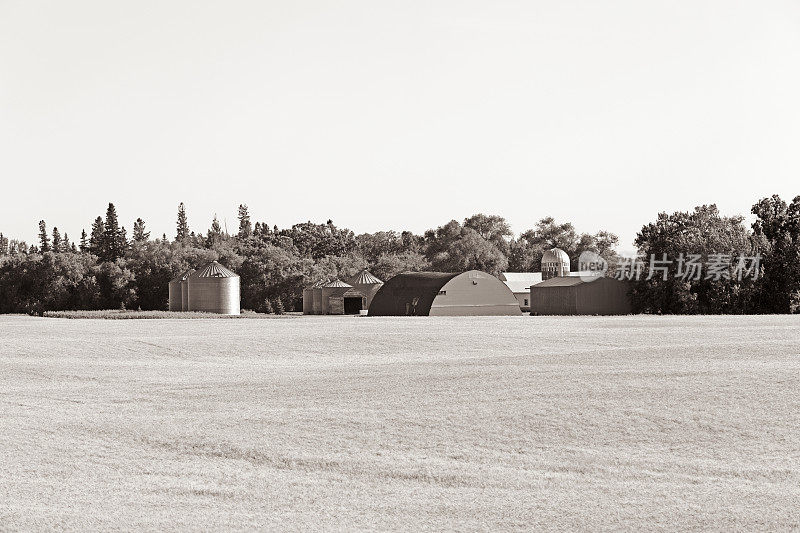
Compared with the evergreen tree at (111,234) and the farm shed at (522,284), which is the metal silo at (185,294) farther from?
the evergreen tree at (111,234)

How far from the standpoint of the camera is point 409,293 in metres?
84.5

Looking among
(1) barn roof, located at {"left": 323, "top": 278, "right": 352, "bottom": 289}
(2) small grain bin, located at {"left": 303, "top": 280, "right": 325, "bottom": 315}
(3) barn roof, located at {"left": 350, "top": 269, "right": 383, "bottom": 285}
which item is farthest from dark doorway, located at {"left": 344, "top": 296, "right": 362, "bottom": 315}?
(2) small grain bin, located at {"left": 303, "top": 280, "right": 325, "bottom": 315}

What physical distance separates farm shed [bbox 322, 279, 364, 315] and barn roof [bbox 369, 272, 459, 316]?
14.5m

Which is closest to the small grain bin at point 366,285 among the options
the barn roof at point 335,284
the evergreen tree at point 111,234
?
the barn roof at point 335,284

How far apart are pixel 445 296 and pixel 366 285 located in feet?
70.2

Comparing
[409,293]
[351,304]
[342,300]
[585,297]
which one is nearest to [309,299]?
[342,300]

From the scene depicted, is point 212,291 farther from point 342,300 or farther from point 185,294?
point 342,300

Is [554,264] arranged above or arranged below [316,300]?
above

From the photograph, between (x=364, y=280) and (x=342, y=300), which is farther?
(x=364, y=280)

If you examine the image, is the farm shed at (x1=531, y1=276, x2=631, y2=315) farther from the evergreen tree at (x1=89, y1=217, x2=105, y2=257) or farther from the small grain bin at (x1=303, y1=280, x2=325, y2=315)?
the evergreen tree at (x1=89, y1=217, x2=105, y2=257)

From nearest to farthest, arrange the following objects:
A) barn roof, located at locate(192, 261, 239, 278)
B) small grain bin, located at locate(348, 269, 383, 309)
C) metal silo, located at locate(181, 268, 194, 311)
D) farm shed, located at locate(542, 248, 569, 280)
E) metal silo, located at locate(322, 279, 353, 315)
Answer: barn roof, located at locate(192, 261, 239, 278) < metal silo, located at locate(181, 268, 194, 311) < metal silo, located at locate(322, 279, 353, 315) < small grain bin, located at locate(348, 269, 383, 309) < farm shed, located at locate(542, 248, 569, 280)

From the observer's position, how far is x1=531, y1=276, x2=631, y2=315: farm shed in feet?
288

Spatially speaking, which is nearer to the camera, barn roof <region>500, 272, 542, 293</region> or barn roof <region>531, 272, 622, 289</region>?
barn roof <region>531, 272, 622, 289</region>

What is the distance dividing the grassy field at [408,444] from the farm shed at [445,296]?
173 feet
